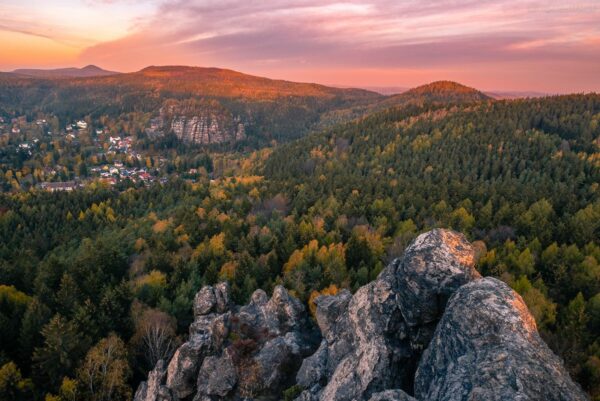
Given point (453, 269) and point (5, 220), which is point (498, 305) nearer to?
point (453, 269)

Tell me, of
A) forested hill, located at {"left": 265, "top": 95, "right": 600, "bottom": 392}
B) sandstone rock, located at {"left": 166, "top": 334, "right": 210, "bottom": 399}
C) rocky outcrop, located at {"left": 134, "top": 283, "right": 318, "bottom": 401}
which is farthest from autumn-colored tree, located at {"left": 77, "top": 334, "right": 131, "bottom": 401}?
forested hill, located at {"left": 265, "top": 95, "right": 600, "bottom": 392}

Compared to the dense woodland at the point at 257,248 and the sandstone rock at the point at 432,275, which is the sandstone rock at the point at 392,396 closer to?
the sandstone rock at the point at 432,275

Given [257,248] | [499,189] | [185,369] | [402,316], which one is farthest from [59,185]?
[402,316]

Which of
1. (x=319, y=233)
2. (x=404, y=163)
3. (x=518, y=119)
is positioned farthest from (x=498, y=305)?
(x=518, y=119)

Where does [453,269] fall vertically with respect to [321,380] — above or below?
above

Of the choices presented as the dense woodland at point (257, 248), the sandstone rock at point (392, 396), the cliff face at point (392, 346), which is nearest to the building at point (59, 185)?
the dense woodland at point (257, 248)

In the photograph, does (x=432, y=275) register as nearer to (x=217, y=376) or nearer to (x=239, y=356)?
(x=239, y=356)
